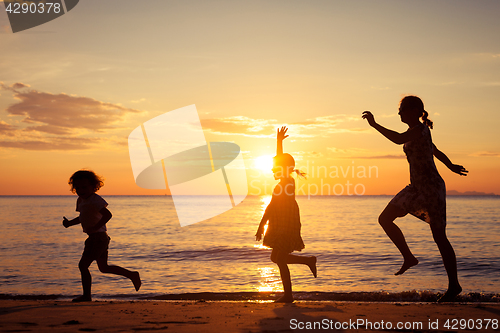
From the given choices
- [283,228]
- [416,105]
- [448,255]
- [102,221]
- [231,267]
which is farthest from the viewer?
[231,267]

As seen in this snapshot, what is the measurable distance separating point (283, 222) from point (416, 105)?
231cm

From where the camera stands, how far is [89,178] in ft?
19.2

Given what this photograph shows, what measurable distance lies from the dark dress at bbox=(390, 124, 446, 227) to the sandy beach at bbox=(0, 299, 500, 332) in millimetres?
1109

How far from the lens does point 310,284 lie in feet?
30.8

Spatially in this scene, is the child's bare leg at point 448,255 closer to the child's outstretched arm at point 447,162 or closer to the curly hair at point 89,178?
the child's outstretched arm at point 447,162

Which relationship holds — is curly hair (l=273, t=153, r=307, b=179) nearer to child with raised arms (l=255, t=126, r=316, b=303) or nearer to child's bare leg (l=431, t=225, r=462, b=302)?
child with raised arms (l=255, t=126, r=316, b=303)

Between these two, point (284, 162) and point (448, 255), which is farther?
point (284, 162)

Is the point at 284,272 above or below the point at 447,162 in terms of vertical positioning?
below

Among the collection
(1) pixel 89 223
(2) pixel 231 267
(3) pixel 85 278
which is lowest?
(2) pixel 231 267

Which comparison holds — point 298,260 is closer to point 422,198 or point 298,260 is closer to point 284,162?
point 284,162

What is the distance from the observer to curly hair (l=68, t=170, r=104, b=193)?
18.9ft

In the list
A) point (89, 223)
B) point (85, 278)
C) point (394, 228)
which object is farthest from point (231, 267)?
point (394, 228)

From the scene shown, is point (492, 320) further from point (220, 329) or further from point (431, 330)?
point (220, 329)

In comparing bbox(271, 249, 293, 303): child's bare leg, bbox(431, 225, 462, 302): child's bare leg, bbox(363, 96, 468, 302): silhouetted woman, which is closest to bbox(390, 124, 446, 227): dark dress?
bbox(363, 96, 468, 302): silhouetted woman
